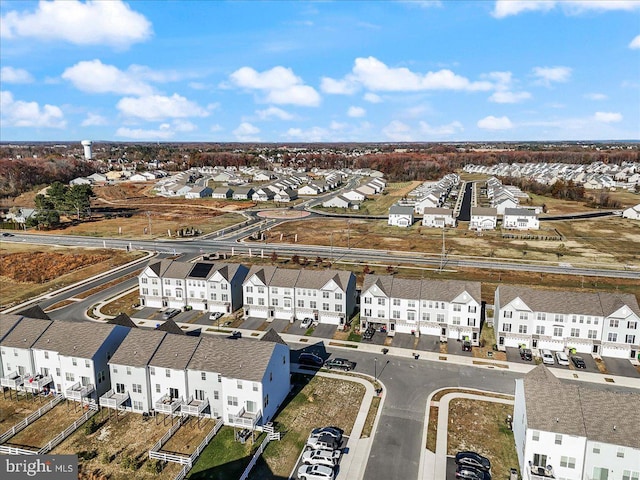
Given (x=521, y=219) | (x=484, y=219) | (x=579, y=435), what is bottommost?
(x=579, y=435)

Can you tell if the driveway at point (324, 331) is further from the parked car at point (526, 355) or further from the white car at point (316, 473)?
the white car at point (316, 473)

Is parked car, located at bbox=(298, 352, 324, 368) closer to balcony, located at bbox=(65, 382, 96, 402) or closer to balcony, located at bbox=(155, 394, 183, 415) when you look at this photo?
balcony, located at bbox=(155, 394, 183, 415)

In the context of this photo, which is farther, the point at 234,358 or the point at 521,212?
the point at 521,212

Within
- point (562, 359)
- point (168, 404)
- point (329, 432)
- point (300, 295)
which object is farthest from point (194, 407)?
point (562, 359)

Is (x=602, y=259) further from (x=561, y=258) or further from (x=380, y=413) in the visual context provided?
(x=380, y=413)

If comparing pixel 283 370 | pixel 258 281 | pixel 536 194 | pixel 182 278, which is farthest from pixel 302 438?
pixel 536 194

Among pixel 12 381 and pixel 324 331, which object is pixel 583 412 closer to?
pixel 324 331
